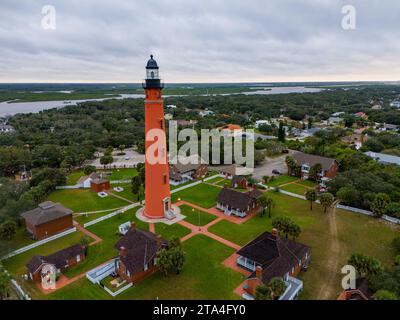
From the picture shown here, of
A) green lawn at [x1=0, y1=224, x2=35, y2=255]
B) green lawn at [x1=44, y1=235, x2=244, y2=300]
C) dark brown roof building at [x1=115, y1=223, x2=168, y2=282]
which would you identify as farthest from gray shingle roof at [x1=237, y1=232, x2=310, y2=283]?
green lawn at [x1=0, y1=224, x2=35, y2=255]

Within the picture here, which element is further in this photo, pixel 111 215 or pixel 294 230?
pixel 111 215

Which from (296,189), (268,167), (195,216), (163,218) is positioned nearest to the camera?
(163,218)

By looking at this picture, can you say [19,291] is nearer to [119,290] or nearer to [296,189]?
[119,290]

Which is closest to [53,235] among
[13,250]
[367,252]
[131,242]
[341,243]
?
[13,250]

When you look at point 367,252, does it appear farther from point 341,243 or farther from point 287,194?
point 287,194

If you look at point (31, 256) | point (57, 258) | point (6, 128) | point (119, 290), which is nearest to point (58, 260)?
point (57, 258)

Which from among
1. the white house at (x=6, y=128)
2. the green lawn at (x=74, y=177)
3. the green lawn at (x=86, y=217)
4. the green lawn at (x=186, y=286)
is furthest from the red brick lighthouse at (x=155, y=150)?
the white house at (x=6, y=128)

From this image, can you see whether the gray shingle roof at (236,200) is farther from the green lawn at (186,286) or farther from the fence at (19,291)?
the fence at (19,291)
